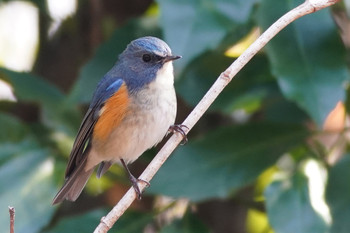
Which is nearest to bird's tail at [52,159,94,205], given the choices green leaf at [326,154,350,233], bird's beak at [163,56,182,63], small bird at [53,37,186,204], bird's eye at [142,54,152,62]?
small bird at [53,37,186,204]

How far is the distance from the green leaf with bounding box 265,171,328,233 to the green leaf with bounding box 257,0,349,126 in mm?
461

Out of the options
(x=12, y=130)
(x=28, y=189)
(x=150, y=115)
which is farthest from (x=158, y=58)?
(x=12, y=130)

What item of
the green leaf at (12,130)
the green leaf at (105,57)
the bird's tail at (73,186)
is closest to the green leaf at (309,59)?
the green leaf at (105,57)

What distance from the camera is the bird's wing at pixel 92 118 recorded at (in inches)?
157

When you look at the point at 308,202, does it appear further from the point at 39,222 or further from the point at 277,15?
the point at 39,222

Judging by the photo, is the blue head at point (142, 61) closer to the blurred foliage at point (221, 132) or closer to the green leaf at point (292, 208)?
the blurred foliage at point (221, 132)

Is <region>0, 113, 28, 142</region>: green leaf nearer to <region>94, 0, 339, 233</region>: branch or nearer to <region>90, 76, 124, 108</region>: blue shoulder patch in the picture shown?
<region>90, 76, 124, 108</region>: blue shoulder patch

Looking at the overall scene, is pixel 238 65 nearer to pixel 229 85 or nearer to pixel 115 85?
pixel 115 85

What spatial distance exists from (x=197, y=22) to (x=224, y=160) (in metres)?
0.88

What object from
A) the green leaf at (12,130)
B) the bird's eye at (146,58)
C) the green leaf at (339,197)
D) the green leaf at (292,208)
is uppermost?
the bird's eye at (146,58)

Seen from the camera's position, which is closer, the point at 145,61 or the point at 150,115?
the point at 150,115

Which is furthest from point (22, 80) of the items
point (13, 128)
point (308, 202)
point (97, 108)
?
point (308, 202)

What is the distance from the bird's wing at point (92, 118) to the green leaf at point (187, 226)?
59 centimetres

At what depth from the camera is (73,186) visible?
409 cm
